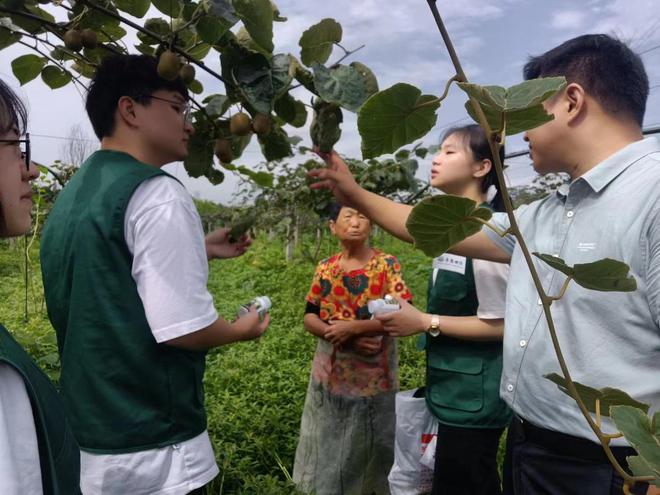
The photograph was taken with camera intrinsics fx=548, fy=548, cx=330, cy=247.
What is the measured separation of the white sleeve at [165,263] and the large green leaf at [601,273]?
776 mm

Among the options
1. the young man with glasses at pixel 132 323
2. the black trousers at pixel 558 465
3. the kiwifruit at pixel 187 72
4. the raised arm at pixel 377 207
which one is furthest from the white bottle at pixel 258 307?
the black trousers at pixel 558 465

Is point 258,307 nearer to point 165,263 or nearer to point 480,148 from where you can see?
point 165,263

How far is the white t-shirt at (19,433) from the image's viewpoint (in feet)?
1.98

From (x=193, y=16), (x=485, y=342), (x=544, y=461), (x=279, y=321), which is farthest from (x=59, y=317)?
(x=279, y=321)

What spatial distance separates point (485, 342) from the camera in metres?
1.74

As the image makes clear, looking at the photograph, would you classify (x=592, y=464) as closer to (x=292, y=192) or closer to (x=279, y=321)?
(x=279, y=321)

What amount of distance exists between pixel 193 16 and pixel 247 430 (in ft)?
8.04

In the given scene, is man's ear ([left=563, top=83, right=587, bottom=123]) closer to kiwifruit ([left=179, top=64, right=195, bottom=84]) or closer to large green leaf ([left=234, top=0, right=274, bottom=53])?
large green leaf ([left=234, top=0, right=274, bottom=53])

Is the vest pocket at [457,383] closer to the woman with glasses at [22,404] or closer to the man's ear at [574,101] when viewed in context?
the man's ear at [574,101]

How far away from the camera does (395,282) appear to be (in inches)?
90.2

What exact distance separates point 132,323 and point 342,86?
68 centimetres

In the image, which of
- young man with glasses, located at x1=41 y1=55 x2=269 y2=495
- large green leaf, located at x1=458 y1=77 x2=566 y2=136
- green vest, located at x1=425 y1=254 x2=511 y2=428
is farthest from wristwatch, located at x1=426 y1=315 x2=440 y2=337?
large green leaf, located at x1=458 y1=77 x2=566 y2=136

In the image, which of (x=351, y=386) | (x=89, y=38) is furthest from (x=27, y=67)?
(x=351, y=386)

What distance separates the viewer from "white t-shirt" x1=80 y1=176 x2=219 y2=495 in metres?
1.12
